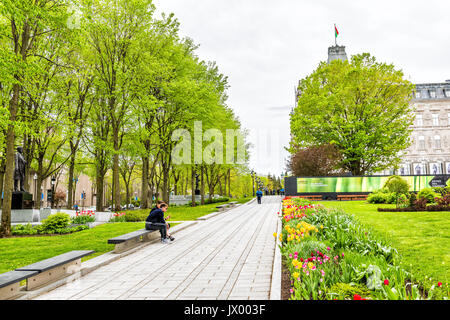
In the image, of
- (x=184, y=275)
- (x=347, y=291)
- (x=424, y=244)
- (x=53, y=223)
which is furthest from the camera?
(x=53, y=223)

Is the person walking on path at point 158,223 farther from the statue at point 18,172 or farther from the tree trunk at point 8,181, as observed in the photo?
the statue at point 18,172

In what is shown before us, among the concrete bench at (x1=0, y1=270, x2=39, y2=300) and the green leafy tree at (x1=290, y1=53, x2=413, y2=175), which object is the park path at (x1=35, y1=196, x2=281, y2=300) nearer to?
the concrete bench at (x1=0, y1=270, x2=39, y2=300)

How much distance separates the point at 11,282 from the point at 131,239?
492 cm

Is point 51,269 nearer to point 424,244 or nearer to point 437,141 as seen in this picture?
point 424,244

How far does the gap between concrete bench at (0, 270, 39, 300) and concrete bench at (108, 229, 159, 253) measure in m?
3.64

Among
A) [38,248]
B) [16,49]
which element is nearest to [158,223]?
[38,248]

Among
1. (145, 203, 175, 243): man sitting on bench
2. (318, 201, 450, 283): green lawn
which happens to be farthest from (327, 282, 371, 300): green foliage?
(145, 203, 175, 243): man sitting on bench

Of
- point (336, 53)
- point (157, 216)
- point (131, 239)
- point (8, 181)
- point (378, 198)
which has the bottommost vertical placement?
point (131, 239)

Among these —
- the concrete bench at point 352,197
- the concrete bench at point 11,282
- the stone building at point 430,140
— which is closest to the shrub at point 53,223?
the concrete bench at point 11,282

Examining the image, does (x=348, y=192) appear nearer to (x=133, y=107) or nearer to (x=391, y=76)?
(x=391, y=76)

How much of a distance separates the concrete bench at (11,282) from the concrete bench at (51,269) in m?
0.10

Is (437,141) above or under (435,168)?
above

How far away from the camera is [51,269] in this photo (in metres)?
6.12
